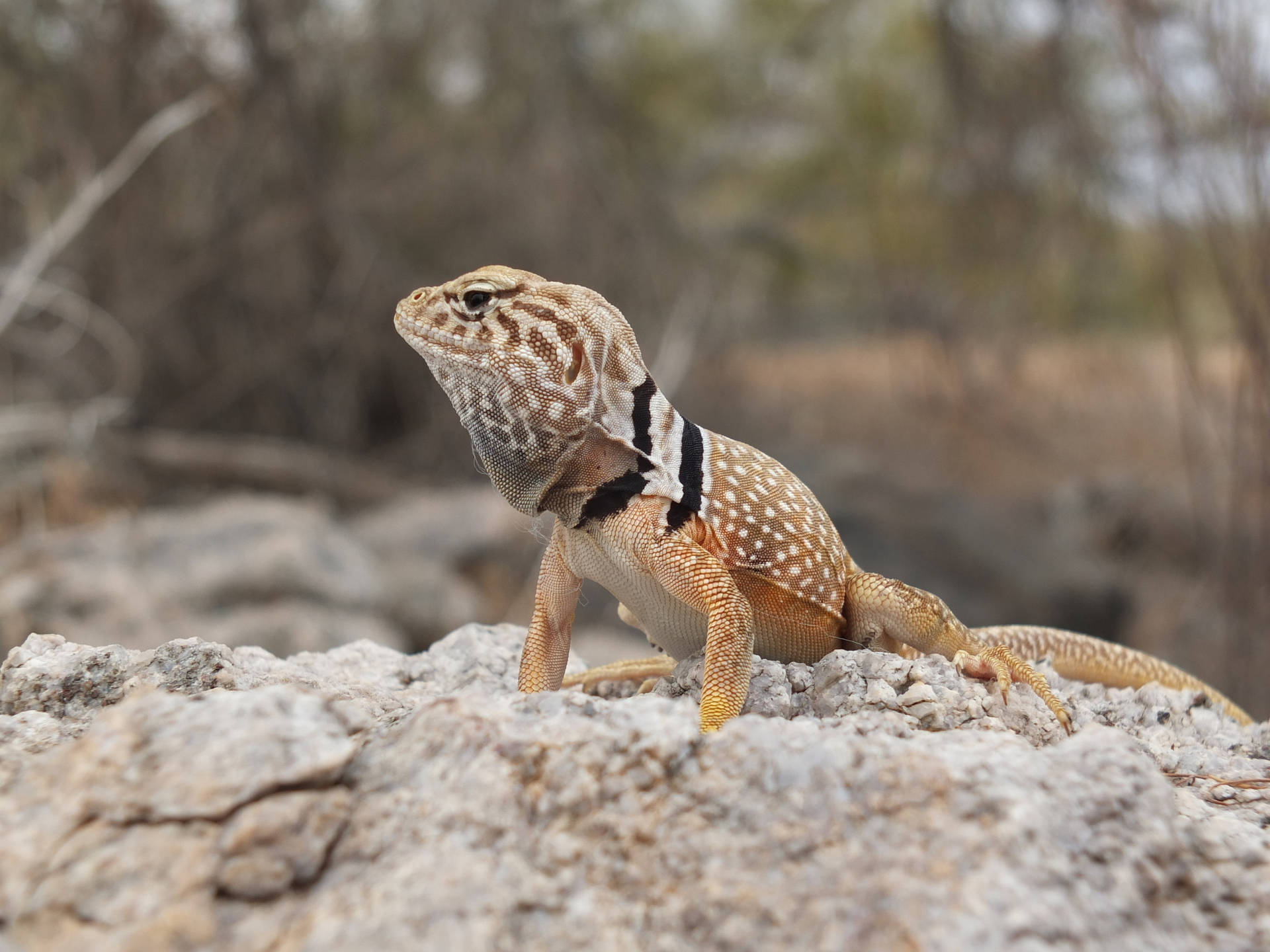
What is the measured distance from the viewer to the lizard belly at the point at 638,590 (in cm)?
289

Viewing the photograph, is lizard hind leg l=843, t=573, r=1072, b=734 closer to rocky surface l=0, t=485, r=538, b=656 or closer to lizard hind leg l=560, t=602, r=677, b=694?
lizard hind leg l=560, t=602, r=677, b=694

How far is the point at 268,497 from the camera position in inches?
386

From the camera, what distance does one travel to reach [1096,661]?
3.67 m

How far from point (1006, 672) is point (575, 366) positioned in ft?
4.73

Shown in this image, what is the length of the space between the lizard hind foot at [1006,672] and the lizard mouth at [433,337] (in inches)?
62.0

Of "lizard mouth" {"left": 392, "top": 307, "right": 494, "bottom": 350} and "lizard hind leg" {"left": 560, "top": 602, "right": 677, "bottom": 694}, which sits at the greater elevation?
"lizard mouth" {"left": 392, "top": 307, "right": 494, "bottom": 350}

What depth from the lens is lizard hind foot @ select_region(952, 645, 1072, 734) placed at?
2779mm

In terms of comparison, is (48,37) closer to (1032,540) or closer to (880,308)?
(1032,540)

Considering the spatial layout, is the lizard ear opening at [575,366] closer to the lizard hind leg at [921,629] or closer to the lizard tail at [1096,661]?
the lizard hind leg at [921,629]

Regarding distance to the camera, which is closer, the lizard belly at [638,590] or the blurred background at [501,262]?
the lizard belly at [638,590]

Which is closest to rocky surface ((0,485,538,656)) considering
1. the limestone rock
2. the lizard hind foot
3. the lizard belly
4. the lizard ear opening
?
the limestone rock

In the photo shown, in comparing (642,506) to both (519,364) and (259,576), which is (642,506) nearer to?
(519,364)

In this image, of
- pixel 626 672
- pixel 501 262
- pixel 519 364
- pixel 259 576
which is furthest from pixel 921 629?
pixel 501 262

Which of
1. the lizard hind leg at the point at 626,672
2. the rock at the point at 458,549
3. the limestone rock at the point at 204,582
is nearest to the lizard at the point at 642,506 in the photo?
the lizard hind leg at the point at 626,672
